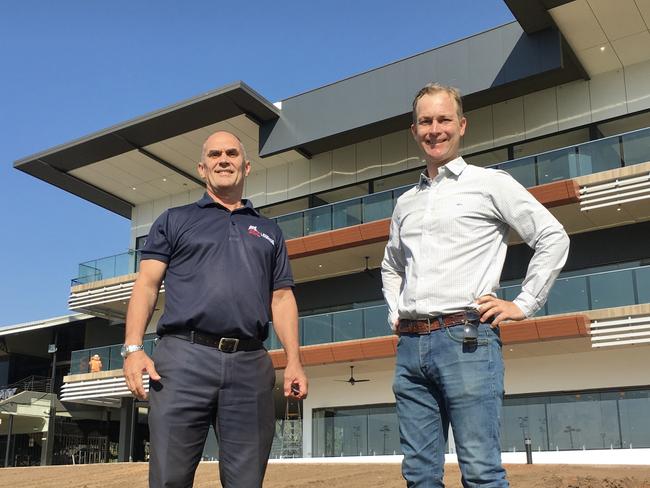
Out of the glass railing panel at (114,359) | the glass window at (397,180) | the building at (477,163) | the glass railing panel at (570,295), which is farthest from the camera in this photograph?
the glass railing panel at (114,359)

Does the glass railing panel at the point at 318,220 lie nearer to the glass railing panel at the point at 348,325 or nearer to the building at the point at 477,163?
the building at the point at 477,163

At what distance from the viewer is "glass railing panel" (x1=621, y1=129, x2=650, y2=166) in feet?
63.5

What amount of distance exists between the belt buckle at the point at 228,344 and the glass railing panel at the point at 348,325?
18579 mm

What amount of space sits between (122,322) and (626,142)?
72.5 feet

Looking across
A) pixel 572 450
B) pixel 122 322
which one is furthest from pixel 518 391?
pixel 122 322

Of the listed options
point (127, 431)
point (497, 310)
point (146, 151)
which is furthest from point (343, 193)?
point (497, 310)

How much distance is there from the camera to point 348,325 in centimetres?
2253

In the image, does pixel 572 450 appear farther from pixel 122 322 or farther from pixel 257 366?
pixel 122 322

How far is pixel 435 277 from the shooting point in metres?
3.57

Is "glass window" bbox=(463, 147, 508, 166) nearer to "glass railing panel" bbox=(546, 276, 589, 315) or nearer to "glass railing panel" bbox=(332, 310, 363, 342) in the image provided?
"glass railing panel" bbox=(546, 276, 589, 315)

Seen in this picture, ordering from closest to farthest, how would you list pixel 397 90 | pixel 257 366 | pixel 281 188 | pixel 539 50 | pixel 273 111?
pixel 257 366 → pixel 539 50 → pixel 397 90 → pixel 273 111 → pixel 281 188

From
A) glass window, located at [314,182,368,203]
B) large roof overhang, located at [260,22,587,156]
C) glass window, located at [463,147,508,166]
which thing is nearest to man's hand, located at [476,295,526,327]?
large roof overhang, located at [260,22,587,156]

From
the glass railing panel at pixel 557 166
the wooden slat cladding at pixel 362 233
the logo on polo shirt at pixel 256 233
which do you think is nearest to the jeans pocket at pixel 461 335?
the logo on polo shirt at pixel 256 233

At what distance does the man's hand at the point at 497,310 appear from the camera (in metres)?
3.37
